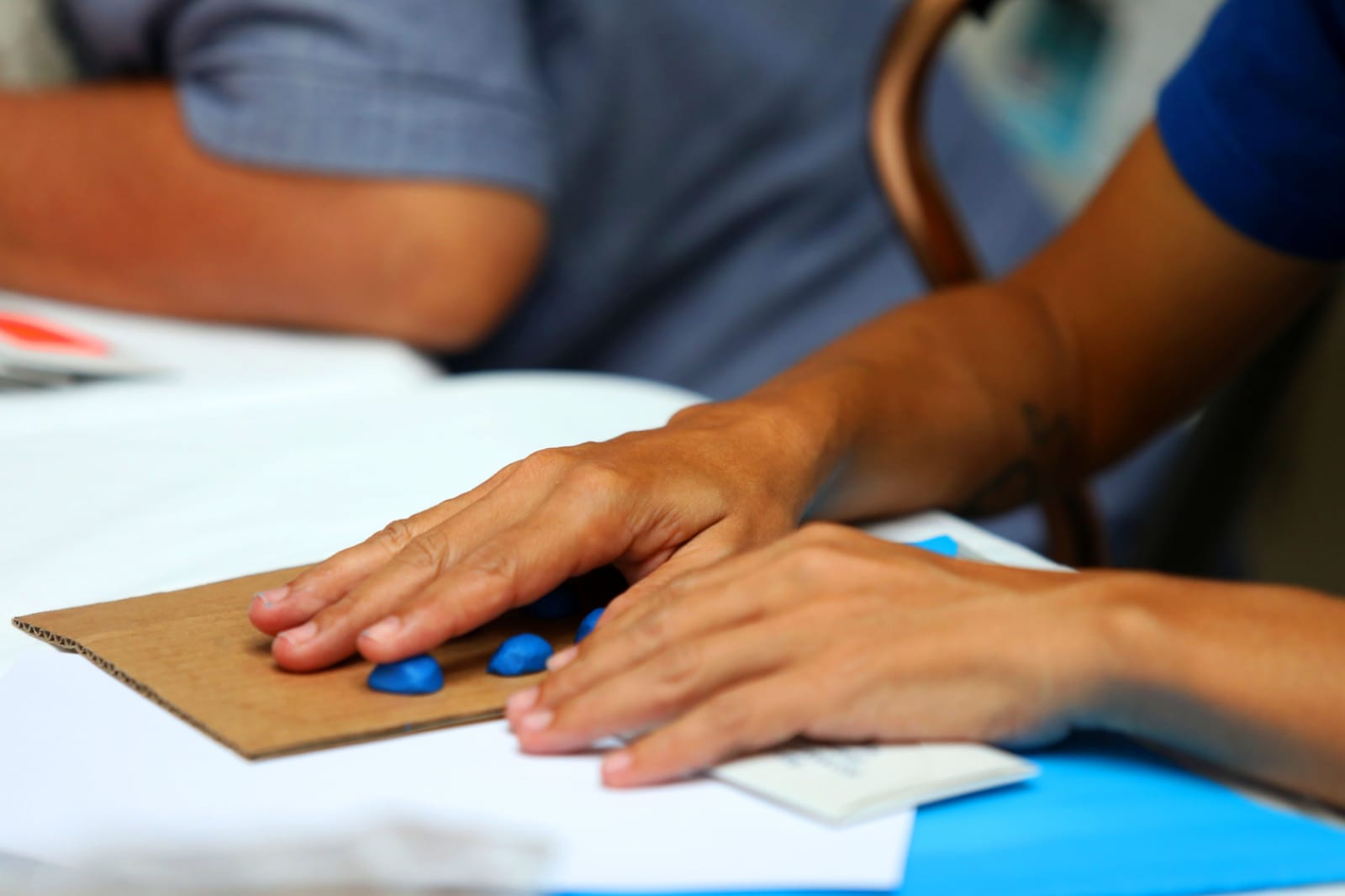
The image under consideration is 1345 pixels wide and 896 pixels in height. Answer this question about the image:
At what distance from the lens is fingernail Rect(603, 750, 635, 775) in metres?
0.43

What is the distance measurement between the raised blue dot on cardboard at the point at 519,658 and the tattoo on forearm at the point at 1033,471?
363 mm

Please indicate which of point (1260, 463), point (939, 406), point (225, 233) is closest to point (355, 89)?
point (225, 233)

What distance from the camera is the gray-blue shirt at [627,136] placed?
0.97m

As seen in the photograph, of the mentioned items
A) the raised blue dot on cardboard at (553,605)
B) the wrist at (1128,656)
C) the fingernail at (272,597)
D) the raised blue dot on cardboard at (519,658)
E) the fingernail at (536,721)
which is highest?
the fingernail at (272,597)

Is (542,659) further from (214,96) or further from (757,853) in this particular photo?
(214,96)

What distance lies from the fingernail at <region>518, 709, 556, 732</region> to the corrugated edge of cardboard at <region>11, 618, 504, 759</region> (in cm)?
2

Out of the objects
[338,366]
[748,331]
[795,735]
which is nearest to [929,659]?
[795,735]

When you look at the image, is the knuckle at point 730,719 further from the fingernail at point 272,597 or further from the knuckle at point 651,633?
the fingernail at point 272,597

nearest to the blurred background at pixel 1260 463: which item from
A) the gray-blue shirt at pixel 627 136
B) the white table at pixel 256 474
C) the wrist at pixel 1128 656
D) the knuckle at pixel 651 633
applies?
the gray-blue shirt at pixel 627 136

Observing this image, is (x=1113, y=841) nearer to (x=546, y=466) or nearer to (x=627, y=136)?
(x=546, y=466)

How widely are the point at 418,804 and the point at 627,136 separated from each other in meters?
0.92

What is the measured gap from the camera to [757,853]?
1.30ft

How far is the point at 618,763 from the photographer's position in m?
0.43

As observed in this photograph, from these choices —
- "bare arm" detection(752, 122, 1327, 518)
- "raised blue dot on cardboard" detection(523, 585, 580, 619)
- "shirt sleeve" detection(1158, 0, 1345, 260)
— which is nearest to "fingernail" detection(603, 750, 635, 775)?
"raised blue dot on cardboard" detection(523, 585, 580, 619)
